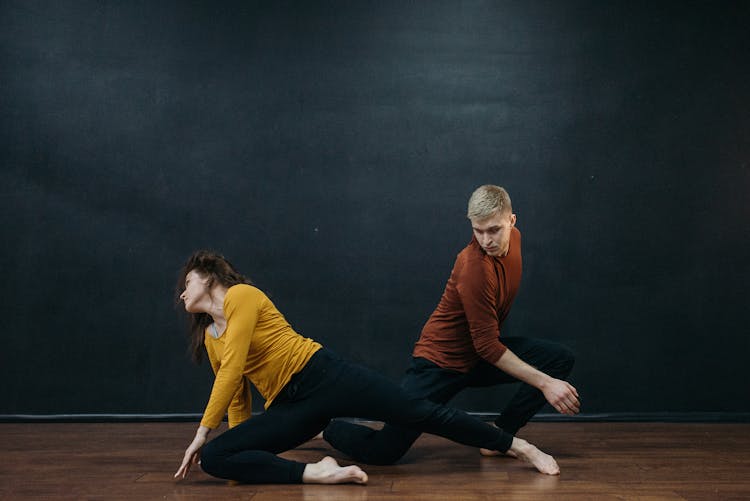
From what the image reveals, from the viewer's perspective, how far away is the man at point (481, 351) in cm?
245

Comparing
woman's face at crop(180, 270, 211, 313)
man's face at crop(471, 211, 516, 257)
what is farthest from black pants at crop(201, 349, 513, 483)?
man's face at crop(471, 211, 516, 257)

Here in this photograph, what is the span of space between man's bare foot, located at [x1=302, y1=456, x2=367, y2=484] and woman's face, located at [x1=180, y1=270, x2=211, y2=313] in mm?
637

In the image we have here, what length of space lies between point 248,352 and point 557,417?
1755 millimetres

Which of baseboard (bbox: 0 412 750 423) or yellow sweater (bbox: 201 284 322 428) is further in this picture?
baseboard (bbox: 0 412 750 423)

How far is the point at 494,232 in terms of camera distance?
8.13 feet

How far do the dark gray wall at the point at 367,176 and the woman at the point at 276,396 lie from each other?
1.14 meters

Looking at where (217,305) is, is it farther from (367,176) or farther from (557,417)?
(557,417)

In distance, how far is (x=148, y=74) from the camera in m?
3.59

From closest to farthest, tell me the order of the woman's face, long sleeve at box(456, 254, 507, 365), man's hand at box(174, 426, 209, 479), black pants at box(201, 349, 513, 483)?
man's hand at box(174, 426, 209, 479) → black pants at box(201, 349, 513, 483) → the woman's face → long sleeve at box(456, 254, 507, 365)

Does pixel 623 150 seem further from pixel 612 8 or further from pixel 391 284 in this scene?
pixel 391 284

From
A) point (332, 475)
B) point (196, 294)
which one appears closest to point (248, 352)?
point (196, 294)

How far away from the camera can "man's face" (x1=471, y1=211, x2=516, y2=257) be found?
245cm

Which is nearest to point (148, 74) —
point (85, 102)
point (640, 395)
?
point (85, 102)

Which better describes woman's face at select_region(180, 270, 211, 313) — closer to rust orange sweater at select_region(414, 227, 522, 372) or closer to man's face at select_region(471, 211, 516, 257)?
rust orange sweater at select_region(414, 227, 522, 372)
